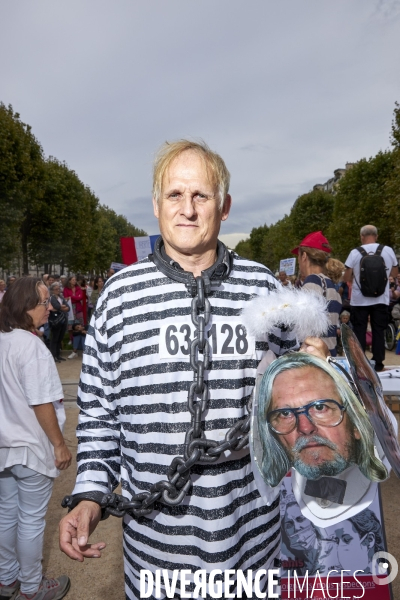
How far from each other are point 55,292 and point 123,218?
73.2 m

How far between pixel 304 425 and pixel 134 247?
7.78 m

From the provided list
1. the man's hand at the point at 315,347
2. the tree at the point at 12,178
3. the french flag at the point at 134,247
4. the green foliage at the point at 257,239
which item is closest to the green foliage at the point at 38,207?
the tree at the point at 12,178

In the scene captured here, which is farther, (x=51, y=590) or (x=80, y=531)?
(x=51, y=590)

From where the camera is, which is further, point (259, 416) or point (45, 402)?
point (45, 402)

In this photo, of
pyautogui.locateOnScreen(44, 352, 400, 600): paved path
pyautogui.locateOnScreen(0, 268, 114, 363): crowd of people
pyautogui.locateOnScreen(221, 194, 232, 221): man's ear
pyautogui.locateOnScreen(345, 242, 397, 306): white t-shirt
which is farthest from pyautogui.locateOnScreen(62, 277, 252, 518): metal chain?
pyautogui.locateOnScreen(0, 268, 114, 363): crowd of people

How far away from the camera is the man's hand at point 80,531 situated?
1.43 meters

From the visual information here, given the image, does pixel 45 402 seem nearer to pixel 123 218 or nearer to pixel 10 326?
pixel 10 326

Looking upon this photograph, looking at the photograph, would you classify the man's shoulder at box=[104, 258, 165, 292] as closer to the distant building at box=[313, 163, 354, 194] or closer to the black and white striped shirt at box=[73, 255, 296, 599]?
the black and white striped shirt at box=[73, 255, 296, 599]

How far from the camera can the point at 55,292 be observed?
11469mm

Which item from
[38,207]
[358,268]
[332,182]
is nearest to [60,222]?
[38,207]

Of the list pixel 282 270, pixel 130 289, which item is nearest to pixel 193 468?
pixel 130 289

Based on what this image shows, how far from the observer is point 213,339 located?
1.52 m

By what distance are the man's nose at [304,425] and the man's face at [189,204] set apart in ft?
2.19

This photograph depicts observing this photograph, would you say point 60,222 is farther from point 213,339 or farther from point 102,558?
point 213,339
